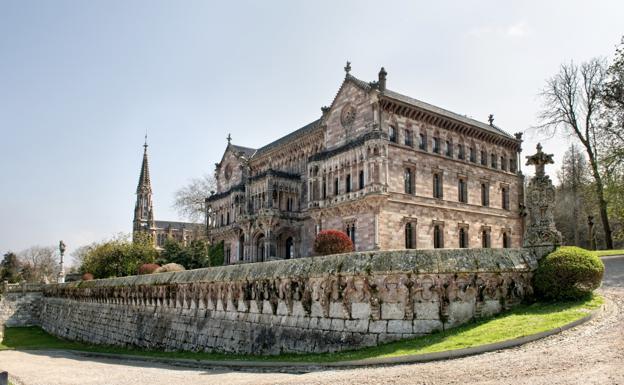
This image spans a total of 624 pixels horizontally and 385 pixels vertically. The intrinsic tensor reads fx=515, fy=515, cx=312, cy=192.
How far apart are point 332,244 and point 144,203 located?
82275 mm

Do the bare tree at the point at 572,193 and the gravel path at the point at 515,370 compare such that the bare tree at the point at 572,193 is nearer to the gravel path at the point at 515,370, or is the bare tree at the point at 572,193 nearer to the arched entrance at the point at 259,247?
the arched entrance at the point at 259,247

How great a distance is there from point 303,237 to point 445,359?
36452mm

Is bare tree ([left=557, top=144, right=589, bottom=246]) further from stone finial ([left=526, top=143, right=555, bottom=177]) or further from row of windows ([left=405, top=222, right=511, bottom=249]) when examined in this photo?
stone finial ([left=526, top=143, right=555, bottom=177])

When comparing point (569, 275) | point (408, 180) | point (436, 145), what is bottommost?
point (569, 275)

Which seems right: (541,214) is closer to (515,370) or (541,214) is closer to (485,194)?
(515,370)

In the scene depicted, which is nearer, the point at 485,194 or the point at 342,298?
the point at 342,298

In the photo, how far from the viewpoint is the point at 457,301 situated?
14.1m

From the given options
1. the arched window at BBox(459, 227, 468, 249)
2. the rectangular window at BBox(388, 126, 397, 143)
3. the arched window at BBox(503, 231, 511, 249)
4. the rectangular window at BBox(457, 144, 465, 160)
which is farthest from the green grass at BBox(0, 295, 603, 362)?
the arched window at BBox(503, 231, 511, 249)

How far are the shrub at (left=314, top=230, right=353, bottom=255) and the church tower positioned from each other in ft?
261

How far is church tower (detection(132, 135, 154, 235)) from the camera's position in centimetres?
10588

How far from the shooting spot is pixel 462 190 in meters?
44.6

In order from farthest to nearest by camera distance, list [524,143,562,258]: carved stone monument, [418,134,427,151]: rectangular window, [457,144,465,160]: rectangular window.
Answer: [457,144,465,160]: rectangular window, [418,134,427,151]: rectangular window, [524,143,562,258]: carved stone monument

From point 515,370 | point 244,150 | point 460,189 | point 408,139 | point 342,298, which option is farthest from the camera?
point 244,150

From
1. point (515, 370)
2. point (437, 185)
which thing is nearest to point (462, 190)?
point (437, 185)
